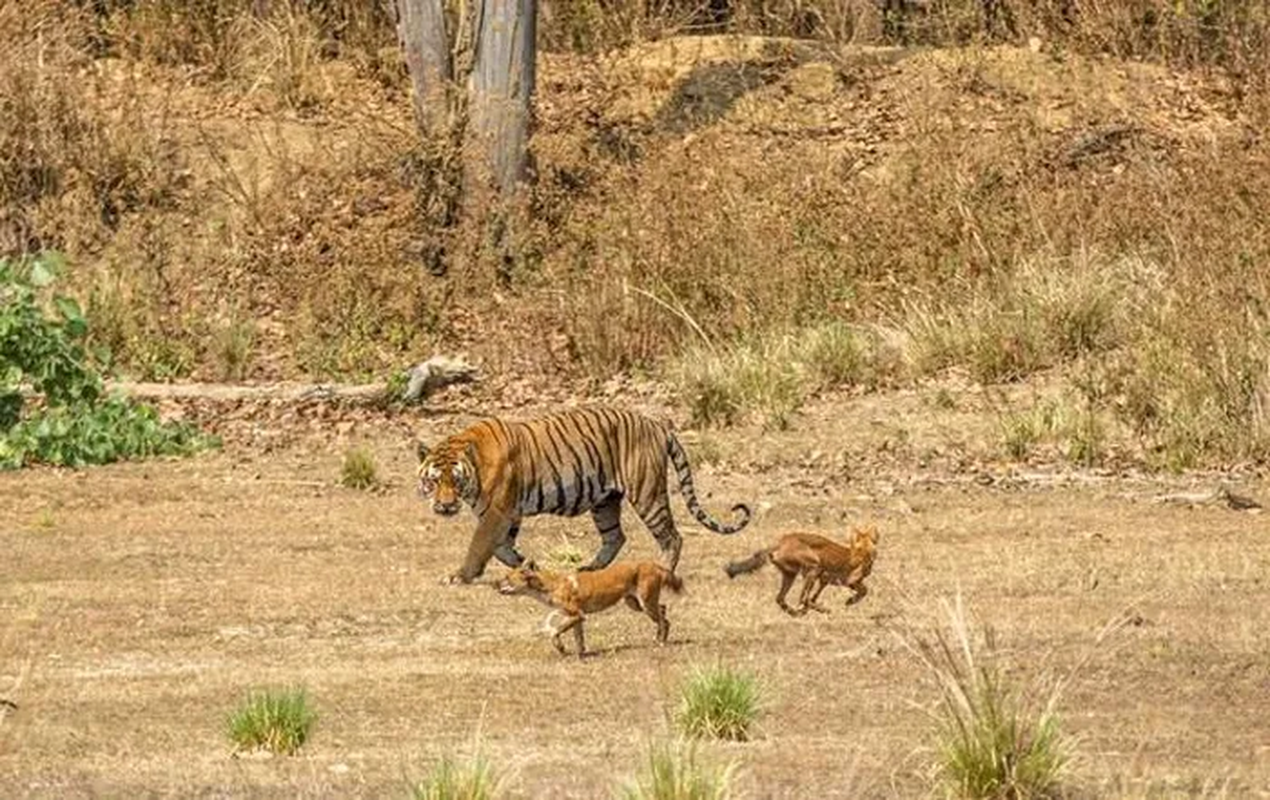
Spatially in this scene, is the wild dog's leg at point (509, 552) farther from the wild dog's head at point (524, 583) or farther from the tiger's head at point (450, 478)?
the wild dog's head at point (524, 583)

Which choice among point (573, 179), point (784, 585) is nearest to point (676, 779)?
point (784, 585)

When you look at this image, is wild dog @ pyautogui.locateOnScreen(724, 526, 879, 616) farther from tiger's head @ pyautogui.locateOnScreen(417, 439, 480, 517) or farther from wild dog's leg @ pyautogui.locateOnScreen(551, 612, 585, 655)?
tiger's head @ pyautogui.locateOnScreen(417, 439, 480, 517)

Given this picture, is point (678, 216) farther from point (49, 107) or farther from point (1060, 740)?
point (1060, 740)

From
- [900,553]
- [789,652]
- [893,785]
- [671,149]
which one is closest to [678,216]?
[671,149]

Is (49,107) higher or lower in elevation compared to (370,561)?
higher

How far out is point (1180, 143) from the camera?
85.9 ft

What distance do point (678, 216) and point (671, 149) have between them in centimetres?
190

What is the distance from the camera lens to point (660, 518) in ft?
45.7

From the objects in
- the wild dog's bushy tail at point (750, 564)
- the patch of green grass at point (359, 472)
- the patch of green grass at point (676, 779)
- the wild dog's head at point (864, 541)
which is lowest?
the patch of green grass at point (359, 472)

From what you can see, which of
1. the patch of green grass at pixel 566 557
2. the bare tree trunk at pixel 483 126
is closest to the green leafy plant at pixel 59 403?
the patch of green grass at pixel 566 557

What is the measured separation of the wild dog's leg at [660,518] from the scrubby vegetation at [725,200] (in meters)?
4.52

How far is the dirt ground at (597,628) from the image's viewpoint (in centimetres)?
978

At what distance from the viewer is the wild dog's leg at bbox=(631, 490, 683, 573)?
13.9 meters

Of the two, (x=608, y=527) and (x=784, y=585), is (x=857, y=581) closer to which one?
(x=784, y=585)
